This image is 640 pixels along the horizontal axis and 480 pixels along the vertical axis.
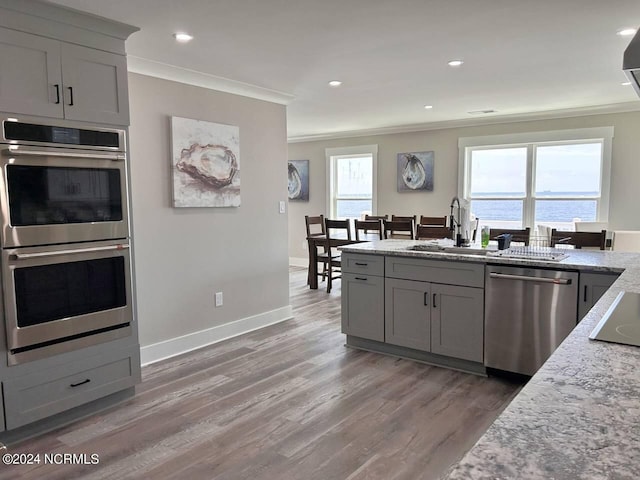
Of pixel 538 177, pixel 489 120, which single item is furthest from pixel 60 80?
pixel 538 177

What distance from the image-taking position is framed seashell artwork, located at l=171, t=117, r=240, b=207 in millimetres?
3896

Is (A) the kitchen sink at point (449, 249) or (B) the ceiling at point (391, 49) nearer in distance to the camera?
(B) the ceiling at point (391, 49)

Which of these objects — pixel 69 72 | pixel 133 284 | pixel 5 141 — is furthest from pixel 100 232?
pixel 69 72

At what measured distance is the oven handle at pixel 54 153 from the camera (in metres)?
2.42

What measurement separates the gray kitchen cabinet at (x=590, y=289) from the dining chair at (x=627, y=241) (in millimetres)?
2451

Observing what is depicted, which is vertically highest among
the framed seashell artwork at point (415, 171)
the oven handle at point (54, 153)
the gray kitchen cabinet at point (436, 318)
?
the framed seashell artwork at point (415, 171)

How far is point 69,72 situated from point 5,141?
54cm

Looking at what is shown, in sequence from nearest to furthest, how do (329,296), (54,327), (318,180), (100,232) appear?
(54,327) → (100,232) → (329,296) → (318,180)

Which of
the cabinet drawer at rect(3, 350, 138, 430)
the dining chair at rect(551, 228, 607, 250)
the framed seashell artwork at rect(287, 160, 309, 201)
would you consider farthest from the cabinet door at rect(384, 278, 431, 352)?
the framed seashell artwork at rect(287, 160, 309, 201)

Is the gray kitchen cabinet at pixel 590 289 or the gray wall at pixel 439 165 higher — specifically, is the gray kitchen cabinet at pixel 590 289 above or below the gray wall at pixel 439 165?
below

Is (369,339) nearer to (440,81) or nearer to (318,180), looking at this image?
(440,81)

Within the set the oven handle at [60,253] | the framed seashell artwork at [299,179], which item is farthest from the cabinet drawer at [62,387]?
the framed seashell artwork at [299,179]

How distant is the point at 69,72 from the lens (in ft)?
8.70

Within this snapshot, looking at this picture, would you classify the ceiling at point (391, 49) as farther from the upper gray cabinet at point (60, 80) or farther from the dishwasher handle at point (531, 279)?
the dishwasher handle at point (531, 279)
